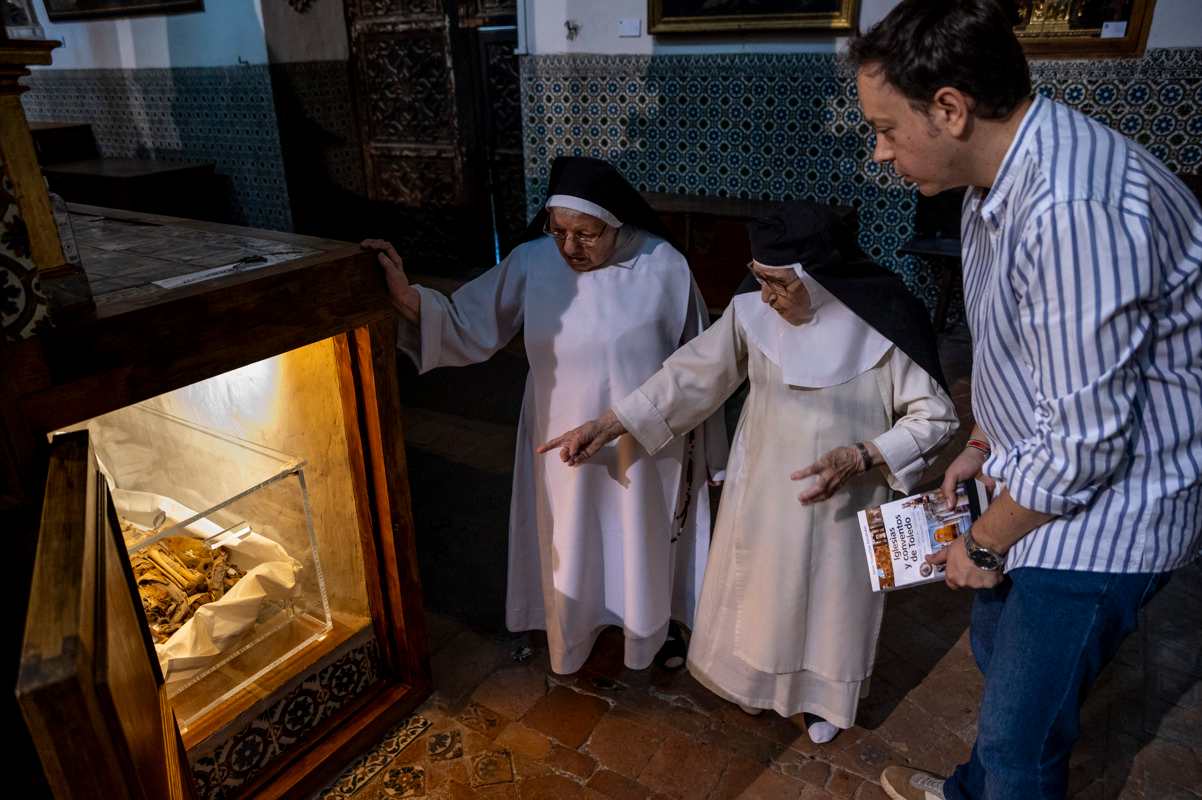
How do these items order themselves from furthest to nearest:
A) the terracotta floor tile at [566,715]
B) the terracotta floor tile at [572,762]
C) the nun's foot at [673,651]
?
the nun's foot at [673,651] < the terracotta floor tile at [566,715] < the terracotta floor tile at [572,762]

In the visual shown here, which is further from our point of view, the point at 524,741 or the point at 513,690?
the point at 513,690

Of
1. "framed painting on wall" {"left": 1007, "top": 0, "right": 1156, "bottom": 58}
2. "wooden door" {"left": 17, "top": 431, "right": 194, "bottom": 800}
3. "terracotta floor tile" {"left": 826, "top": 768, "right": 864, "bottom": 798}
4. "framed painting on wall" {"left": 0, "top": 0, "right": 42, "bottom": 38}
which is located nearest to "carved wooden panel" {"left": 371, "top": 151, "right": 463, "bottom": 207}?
"framed painting on wall" {"left": 1007, "top": 0, "right": 1156, "bottom": 58}

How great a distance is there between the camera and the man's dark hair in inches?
55.5

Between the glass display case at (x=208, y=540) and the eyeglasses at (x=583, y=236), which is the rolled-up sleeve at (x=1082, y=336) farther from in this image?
the glass display case at (x=208, y=540)

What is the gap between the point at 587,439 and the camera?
98.3 inches

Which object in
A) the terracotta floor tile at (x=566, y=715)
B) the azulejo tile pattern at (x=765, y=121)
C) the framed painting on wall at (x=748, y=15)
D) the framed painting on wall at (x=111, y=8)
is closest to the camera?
the terracotta floor tile at (x=566, y=715)

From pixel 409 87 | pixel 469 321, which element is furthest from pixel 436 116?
pixel 469 321

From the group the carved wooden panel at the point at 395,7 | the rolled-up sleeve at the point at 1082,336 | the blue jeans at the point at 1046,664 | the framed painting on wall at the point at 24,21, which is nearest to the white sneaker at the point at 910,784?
the blue jeans at the point at 1046,664

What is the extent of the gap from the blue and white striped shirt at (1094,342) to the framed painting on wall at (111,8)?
8963 millimetres

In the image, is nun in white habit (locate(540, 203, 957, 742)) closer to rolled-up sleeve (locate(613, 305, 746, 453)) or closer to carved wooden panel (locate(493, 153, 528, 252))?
rolled-up sleeve (locate(613, 305, 746, 453))

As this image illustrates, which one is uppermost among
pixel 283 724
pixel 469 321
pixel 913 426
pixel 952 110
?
pixel 952 110

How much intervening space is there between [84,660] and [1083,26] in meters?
5.75

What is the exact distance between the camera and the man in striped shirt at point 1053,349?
134 cm

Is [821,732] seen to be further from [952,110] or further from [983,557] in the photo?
[952,110]
